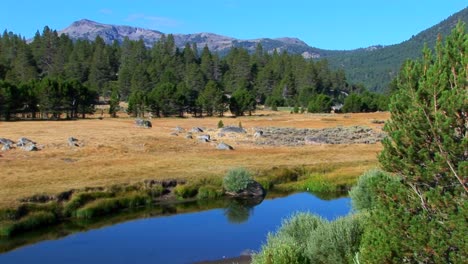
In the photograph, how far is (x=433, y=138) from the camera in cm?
1352

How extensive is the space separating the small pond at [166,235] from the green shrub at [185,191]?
1.77 m

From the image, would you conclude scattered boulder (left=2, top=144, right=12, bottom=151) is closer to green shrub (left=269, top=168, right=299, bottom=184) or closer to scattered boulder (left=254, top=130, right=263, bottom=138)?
green shrub (left=269, top=168, right=299, bottom=184)

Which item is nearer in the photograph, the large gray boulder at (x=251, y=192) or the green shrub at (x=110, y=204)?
the green shrub at (x=110, y=204)

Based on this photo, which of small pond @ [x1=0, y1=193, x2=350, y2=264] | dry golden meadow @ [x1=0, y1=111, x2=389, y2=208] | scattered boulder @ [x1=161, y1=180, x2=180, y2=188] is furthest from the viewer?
scattered boulder @ [x1=161, y1=180, x2=180, y2=188]

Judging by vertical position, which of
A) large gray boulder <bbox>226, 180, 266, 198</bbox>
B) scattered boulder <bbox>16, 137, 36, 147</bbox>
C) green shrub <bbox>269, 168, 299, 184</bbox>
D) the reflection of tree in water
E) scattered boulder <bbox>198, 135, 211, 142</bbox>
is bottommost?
the reflection of tree in water

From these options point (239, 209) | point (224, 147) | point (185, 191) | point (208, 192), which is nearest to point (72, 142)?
point (224, 147)

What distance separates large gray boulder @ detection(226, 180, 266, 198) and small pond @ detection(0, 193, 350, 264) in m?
2.43

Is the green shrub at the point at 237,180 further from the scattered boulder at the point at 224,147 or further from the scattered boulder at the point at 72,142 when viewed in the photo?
the scattered boulder at the point at 72,142

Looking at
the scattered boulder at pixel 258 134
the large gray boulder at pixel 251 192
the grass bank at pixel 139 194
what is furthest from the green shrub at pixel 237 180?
the scattered boulder at pixel 258 134

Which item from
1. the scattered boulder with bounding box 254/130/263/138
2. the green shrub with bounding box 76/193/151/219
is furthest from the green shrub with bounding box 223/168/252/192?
the scattered boulder with bounding box 254/130/263/138

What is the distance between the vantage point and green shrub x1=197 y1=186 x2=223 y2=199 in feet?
165

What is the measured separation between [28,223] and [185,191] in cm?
1649

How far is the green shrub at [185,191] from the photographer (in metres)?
49.5

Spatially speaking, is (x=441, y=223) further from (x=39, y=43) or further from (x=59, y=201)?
(x=39, y=43)
